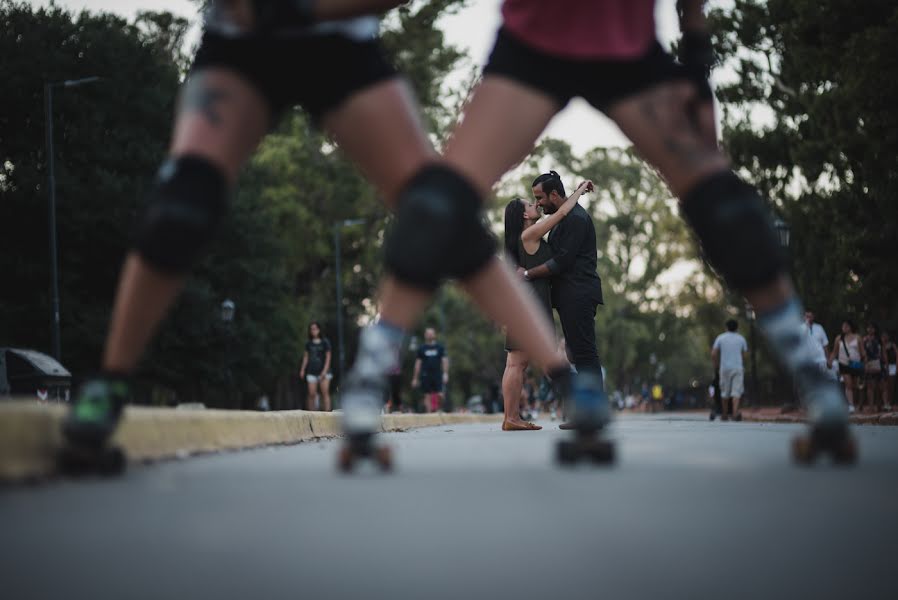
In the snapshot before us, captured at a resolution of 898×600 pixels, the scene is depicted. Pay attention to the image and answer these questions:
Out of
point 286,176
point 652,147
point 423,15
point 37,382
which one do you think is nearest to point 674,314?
point 286,176

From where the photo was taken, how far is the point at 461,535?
2842 mm

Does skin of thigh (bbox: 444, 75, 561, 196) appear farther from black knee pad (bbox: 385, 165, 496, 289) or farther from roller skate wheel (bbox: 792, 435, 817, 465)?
roller skate wheel (bbox: 792, 435, 817, 465)

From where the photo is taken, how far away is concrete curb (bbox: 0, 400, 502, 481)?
3.44 metres

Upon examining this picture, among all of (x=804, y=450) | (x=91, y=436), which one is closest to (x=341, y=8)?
(x=91, y=436)

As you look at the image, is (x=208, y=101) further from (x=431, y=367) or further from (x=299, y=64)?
(x=431, y=367)

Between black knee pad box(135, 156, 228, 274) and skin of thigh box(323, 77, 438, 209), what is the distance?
1.52 feet

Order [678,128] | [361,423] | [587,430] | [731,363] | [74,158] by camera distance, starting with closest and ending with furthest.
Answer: [361,423] < [587,430] < [678,128] < [731,363] < [74,158]

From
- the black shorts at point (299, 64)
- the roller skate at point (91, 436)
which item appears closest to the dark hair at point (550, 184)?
the black shorts at point (299, 64)

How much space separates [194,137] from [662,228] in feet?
148

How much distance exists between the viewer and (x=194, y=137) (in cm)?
390

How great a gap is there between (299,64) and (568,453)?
1389 mm

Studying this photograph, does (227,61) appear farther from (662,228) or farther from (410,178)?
(662,228)

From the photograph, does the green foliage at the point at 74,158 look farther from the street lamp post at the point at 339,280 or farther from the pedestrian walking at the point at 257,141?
the pedestrian walking at the point at 257,141

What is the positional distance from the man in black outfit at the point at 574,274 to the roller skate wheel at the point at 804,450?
5399 millimetres
